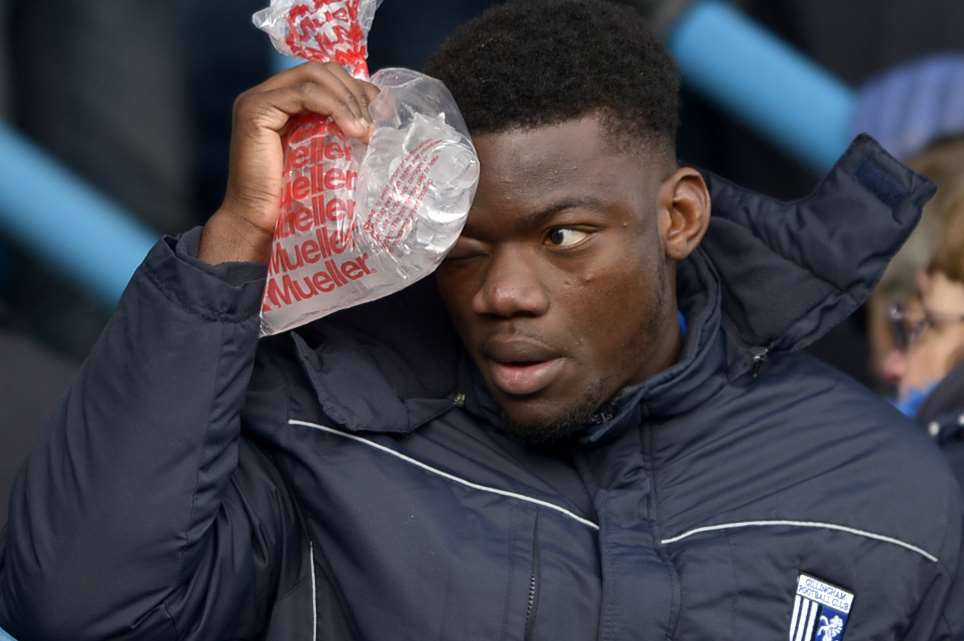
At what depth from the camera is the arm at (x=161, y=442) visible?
6.19ft

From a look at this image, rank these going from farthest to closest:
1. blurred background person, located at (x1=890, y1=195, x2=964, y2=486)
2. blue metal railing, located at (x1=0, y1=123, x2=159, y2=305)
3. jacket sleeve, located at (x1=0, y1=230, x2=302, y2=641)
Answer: blue metal railing, located at (x1=0, y1=123, x2=159, y2=305) → blurred background person, located at (x1=890, y1=195, x2=964, y2=486) → jacket sleeve, located at (x1=0, y1=230, x2=302, y2=641)

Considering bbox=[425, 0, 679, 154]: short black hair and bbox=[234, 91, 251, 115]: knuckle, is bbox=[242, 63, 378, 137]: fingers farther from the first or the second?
bbox=[425, 0, 679, 154]: short black hair

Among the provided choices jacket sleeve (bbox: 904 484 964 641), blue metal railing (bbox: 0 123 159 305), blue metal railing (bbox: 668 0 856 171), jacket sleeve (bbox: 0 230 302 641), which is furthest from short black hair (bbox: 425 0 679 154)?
blue metal railing (bbox: 668 0 856 171)

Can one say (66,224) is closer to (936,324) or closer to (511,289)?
(511,289)

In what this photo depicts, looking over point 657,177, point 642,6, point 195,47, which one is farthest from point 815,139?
point 657,177

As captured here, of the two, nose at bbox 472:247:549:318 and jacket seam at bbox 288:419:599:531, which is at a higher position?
nose at bbox 472:247:549:318

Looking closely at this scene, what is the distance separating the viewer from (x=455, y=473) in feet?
7.00

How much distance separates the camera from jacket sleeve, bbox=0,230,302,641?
74.2 inches

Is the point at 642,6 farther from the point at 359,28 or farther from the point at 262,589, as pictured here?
the point at 262,589

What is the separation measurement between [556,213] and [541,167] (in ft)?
0.19

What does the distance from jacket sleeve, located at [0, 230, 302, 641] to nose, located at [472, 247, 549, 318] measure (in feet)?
0.93

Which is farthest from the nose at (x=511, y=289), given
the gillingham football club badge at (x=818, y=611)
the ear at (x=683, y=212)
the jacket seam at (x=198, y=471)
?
the gillingham football club badge at (x=818, y=611)

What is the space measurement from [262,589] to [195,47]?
1872mm

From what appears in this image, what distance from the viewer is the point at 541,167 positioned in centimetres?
207
